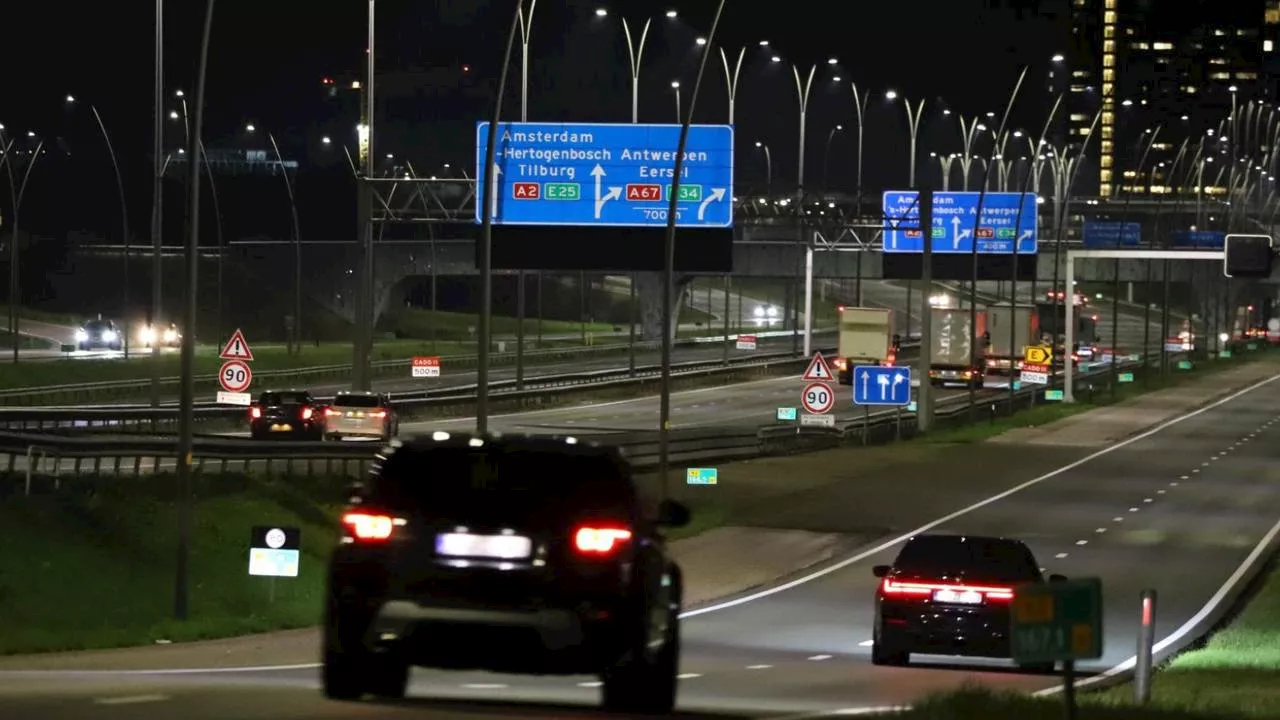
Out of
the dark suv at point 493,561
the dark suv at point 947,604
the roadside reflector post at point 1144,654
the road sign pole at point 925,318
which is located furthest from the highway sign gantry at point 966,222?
the dark suv at point 493,561

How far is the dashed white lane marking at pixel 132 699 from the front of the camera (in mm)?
15311

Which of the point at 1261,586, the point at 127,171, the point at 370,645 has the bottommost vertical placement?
the point at 1261,586

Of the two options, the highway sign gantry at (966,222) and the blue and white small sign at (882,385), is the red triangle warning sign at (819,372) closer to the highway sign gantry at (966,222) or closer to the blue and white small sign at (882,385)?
the blue and white small sign at (882,385)

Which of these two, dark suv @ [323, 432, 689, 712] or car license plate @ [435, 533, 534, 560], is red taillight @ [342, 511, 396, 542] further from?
car license plate @ [435, 533, 534, 560]

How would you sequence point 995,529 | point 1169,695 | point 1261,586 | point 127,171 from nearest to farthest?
1. point 1169,695
2. point 1261,586
3. point 995,529
4. point 127,171

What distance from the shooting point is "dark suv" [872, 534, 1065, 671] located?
2500cm

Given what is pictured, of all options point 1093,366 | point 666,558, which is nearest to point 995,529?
point 666,558

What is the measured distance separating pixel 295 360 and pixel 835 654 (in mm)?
69051

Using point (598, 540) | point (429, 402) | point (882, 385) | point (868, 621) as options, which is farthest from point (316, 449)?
point (598, 540)

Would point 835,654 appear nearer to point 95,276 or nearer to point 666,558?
point 666,558

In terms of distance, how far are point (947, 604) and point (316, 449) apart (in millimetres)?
19760

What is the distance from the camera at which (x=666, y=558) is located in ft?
47.4

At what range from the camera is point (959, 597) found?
25078mm

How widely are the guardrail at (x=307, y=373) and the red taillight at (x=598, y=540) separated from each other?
49.5 m
